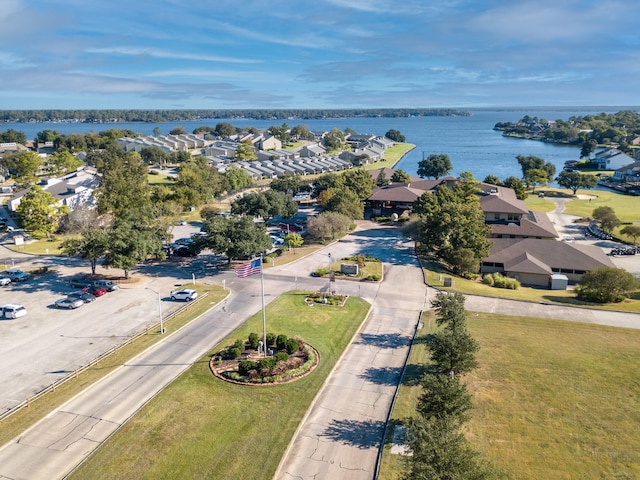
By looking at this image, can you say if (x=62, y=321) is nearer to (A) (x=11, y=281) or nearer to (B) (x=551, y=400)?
(A) (x=11, y=281)

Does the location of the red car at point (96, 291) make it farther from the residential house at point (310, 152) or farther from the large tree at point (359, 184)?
the residential house at point (310, 152)

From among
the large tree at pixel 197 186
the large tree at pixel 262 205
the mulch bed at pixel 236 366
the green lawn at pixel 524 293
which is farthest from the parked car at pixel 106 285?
the large tree at pixel 197 186

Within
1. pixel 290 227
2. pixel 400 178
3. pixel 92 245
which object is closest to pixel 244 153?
pixel 400 178

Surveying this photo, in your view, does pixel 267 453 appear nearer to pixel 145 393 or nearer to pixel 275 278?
pixel 145 393

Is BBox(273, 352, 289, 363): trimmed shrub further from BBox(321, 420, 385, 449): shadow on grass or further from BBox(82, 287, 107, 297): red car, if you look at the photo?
BBox(82, 287, 107, 297): red car

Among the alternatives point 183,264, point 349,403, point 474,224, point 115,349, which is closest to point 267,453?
point 349,403

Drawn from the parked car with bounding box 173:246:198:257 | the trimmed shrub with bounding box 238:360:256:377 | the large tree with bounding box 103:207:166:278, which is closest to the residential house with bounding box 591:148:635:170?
the parked car with bounding box 173:246:198:257

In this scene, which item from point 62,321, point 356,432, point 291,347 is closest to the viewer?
point 356,432
